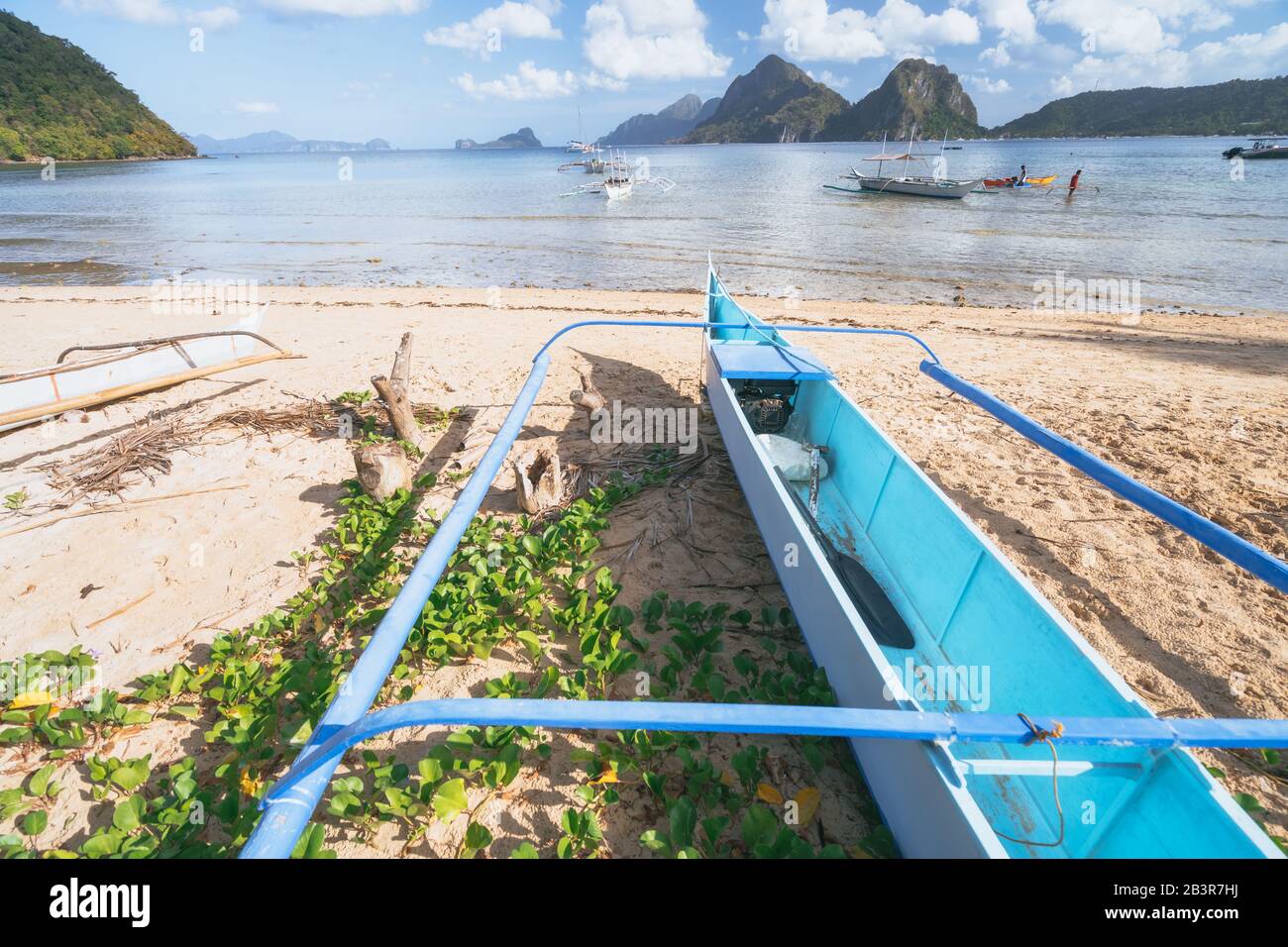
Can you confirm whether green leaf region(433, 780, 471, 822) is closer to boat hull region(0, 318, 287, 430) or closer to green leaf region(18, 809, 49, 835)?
green leaf region(18, 809, 49, 835)

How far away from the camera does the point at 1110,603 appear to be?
3678 mm

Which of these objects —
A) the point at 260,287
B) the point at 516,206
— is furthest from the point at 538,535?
the point at 516,206

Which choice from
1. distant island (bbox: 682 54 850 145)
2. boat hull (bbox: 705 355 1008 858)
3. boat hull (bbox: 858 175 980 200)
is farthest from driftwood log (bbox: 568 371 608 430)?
distant island (bbox: 682 54 850 145)

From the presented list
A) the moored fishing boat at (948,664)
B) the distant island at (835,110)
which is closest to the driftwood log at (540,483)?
the moored fishing boat at (948,664)

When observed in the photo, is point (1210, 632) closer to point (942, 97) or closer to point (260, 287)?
point (260, 287)

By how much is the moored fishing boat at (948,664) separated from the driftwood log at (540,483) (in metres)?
1.50

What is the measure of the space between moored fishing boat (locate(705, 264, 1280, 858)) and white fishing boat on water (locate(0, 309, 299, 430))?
6513 mm

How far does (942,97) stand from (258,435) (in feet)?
584

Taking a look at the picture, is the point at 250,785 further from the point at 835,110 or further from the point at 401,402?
the point at 835,110

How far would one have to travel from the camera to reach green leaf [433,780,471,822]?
7.33 feet

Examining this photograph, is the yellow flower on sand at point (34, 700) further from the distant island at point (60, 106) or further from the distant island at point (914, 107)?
the distant island at point (914, 107)

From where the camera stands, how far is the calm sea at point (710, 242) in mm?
15336

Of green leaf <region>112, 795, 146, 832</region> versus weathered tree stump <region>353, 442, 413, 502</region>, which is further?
weathered tree stump <region>353, 442, 413, 502</region>
